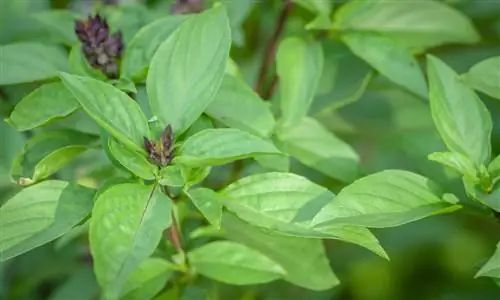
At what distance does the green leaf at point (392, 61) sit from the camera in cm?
102

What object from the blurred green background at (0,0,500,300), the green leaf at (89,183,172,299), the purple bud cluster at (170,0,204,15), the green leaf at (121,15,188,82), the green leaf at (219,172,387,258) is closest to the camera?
the green leaf at (89,183,172,299)

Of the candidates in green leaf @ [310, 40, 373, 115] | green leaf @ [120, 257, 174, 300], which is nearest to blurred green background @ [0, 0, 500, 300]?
green leaf @ [310, 40, 373, 115]

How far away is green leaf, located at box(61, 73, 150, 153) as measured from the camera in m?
0.75

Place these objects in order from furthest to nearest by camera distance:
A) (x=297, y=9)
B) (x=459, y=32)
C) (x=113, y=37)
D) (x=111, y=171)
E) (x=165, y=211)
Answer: (x=297, y=9), (x=459, y=32), (x=111, y=171), (x=113, y=37), (x=165, y=211)

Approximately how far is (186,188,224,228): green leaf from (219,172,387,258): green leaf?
0.8 inches

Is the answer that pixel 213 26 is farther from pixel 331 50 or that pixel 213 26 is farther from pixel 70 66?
pixel 331 50

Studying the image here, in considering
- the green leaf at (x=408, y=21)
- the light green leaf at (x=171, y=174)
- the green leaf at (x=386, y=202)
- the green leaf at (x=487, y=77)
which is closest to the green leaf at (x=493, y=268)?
the green leaf at (x=386, y=202)

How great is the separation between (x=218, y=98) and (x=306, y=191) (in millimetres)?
163

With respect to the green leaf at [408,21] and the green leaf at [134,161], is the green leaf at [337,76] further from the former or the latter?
the green leaf at [134,161]

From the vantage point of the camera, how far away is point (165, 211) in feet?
2.44

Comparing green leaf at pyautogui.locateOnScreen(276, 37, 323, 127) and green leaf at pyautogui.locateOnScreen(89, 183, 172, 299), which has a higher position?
green leaf at pyautogui.locateOnScreen(276, 37, 323, 127)

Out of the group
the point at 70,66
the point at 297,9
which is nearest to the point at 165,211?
the point at 70,66

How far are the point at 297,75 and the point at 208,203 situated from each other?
0.30 m

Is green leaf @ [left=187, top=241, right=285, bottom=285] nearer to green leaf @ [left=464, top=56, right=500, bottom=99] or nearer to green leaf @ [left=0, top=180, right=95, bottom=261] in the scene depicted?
green leaf @ [left=0, top=180, right=95, bottom=261]
